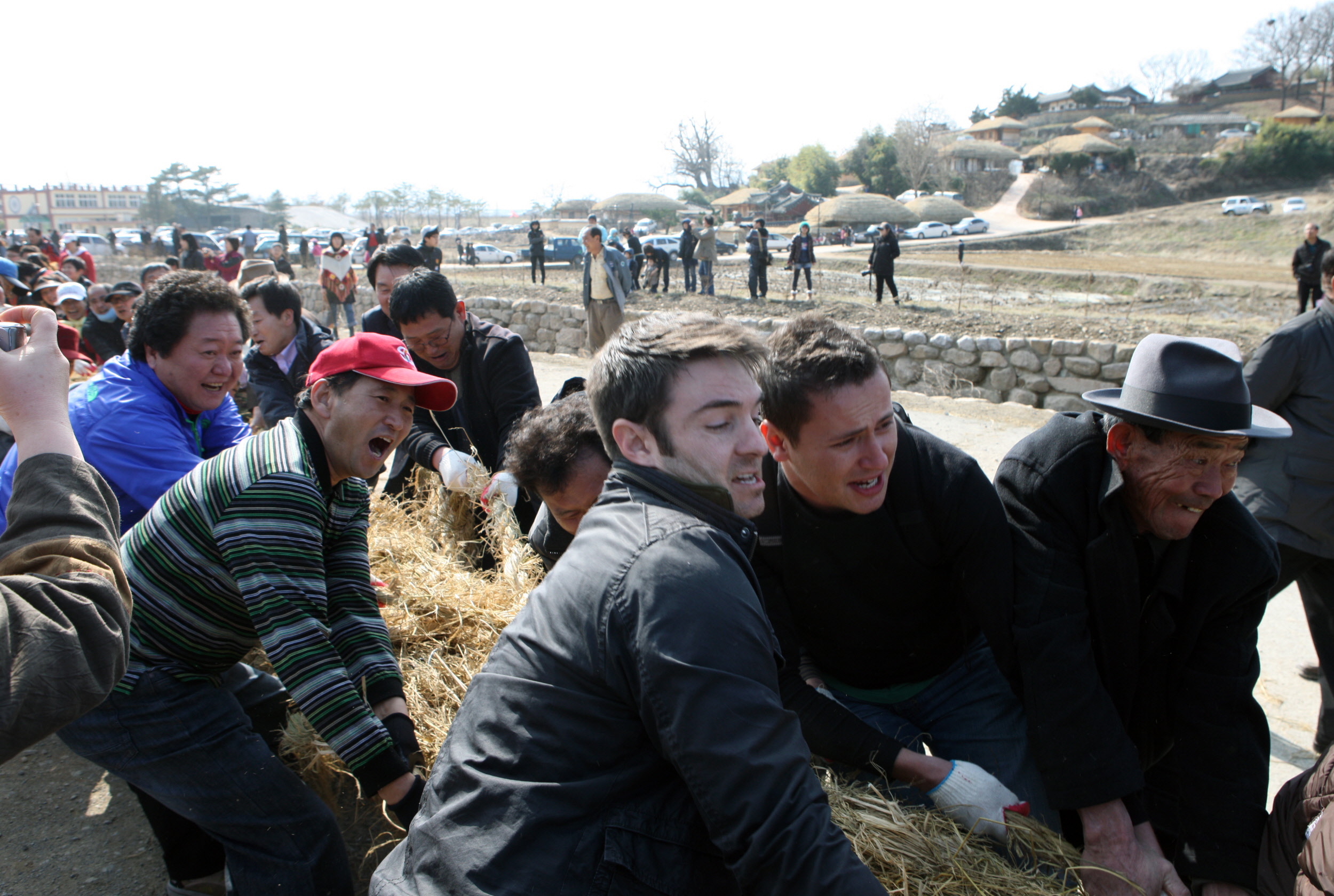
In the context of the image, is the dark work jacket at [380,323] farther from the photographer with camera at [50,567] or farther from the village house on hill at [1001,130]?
the village house on hill at [1001,130]

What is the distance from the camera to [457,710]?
2424 mm

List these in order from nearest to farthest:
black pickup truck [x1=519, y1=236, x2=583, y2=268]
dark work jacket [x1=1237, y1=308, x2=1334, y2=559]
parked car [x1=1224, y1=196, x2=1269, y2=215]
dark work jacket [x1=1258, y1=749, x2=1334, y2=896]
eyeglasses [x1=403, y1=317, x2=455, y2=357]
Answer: dark work jacket [x1=1258, y1=749, x2=1334, y2=896] → dark work jacket [x1=1237, y1=308, x2=1334, y2=559] → eyeglasses [x1=403, y1=317, x2=455, y2=357] → black pickup truck [x1=519, y1=236, x2=583, y2=268] → parked car [x1=1224, y1=196, x2=1269, y2=215]

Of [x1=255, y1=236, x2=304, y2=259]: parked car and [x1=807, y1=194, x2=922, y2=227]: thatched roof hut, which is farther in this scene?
[x1=807, y1=194, x2=922, y2=227]: thatched roof hut

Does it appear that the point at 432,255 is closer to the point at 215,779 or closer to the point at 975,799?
the point at 215,779

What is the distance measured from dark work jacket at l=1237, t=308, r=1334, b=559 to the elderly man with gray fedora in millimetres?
1439

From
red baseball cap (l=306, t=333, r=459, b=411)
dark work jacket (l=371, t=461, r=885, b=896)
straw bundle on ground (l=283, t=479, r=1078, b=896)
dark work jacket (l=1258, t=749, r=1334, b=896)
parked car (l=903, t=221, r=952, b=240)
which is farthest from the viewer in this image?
parked car (l=903, t=221, r=952, b=240)

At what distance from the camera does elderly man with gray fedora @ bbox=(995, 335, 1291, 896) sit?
1.89 meters

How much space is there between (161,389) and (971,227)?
43.4 meters

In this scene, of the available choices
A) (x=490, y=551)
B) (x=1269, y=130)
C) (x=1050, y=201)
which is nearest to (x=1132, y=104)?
(x=1269, y=130)

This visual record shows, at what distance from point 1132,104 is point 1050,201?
156 ft

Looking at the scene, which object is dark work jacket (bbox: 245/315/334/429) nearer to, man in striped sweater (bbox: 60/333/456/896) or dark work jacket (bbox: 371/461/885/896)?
man in striped sweater (bbox: 60/333/456/896)

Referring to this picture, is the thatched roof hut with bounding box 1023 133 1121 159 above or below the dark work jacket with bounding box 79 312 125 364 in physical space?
above

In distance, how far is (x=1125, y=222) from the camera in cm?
3816

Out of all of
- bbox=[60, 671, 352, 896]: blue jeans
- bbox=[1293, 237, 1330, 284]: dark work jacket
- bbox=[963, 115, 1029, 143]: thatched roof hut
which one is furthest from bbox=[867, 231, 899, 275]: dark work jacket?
bbox=[963, 115, 1029, 143]: thatched roof hut
